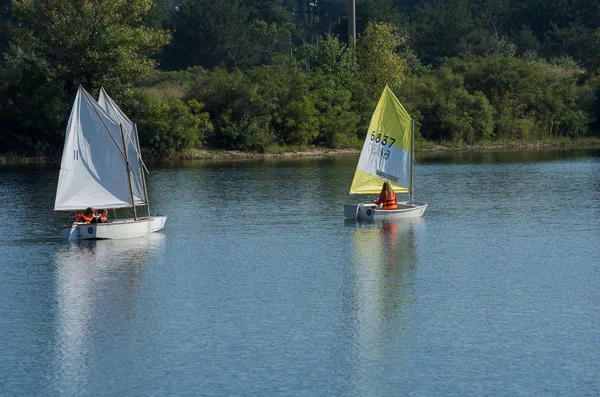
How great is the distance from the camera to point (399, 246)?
45.0 metres

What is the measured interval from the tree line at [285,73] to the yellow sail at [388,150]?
3440 cm

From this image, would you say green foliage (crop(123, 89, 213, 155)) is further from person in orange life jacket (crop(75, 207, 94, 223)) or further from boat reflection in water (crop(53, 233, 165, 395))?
boat reflection in water (crop(53, 233, 165, 395))

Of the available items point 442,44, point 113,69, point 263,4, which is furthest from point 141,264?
point 263,4

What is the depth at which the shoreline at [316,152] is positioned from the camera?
3610 inches

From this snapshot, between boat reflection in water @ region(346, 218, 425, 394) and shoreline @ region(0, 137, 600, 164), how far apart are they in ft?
153

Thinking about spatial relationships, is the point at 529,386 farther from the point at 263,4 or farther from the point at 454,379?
the point at 263,4

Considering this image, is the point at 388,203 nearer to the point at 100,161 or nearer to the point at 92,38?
the point at 100,161

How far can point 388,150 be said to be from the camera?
55.7m

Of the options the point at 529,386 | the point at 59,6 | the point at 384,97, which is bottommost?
the point at 529,386

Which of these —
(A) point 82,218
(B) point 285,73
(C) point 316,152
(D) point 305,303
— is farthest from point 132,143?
(B) point 285,73

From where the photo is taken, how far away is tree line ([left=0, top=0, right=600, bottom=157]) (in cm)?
8638

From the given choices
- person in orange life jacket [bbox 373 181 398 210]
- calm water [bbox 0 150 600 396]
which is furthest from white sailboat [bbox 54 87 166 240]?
person in orange life jacket [bbox 373 181 398 210]

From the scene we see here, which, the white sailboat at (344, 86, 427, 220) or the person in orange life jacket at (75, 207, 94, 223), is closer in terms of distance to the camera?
the person in orange life jacket at (75, 207, 94, 223)

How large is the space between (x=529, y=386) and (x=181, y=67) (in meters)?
128
